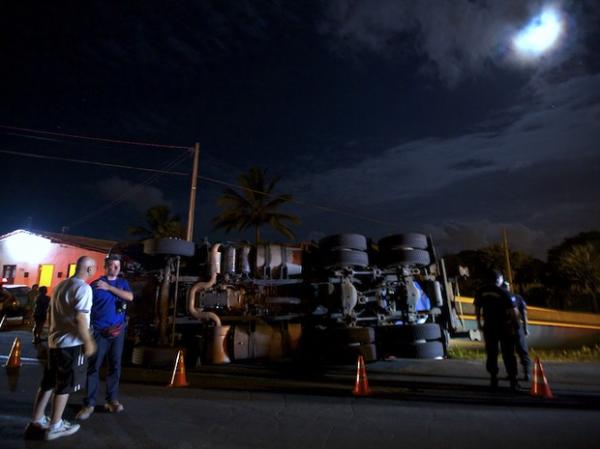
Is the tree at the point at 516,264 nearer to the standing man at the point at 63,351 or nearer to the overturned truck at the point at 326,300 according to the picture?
the overturned truck at the point at 326,300

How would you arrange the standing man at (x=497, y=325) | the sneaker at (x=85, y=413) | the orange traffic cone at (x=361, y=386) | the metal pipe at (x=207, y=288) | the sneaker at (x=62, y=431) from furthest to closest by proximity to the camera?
the metal pipe at (x=207, y=288)
the standing man at (x=497, y=325)
the orange traffic cone at (x=361, y=386)
the sneaker at (x=85, y=413)
the sneaker at (x=62, y=431)

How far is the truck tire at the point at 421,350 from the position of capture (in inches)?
285

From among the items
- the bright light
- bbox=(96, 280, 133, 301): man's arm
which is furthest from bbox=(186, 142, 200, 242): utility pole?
the bright light

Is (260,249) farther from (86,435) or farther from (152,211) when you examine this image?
(152,211)

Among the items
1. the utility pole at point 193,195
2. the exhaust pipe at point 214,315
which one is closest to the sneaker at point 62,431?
the exhaust pipe at point 214,315

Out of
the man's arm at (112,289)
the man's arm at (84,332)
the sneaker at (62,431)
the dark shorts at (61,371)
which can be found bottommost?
the sneaker at (62,431)

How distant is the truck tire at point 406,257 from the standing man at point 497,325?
2455 mm

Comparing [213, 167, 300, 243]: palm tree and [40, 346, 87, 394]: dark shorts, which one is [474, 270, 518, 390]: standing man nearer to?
[40, 346, 87, 394]: dark shorts

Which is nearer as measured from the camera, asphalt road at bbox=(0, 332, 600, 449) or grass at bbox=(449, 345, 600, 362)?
asphalt road at bbox=(0, 332, 600, 449)

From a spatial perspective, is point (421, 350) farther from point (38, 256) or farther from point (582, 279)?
point (582, 279)

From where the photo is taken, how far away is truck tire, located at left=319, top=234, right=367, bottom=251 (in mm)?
→ 8180

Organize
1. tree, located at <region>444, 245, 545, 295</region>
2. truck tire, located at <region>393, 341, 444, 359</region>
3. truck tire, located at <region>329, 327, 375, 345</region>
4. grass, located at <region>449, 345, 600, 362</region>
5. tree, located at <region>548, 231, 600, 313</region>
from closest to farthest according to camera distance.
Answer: truck tire, located at <region>393, 341, 444, 359</region> < truck tire, located at <region>329, 327, 375, 345</region> < grass, located at <region>449, 345, 600, 362</region> < tree, located at <region>548, 231, 600, 313</region> < tree, located at <region>444, 245, 545, 295</region>

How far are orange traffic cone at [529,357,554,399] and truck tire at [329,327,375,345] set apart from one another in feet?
9.62

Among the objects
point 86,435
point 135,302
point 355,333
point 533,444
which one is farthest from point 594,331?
point 86,435
